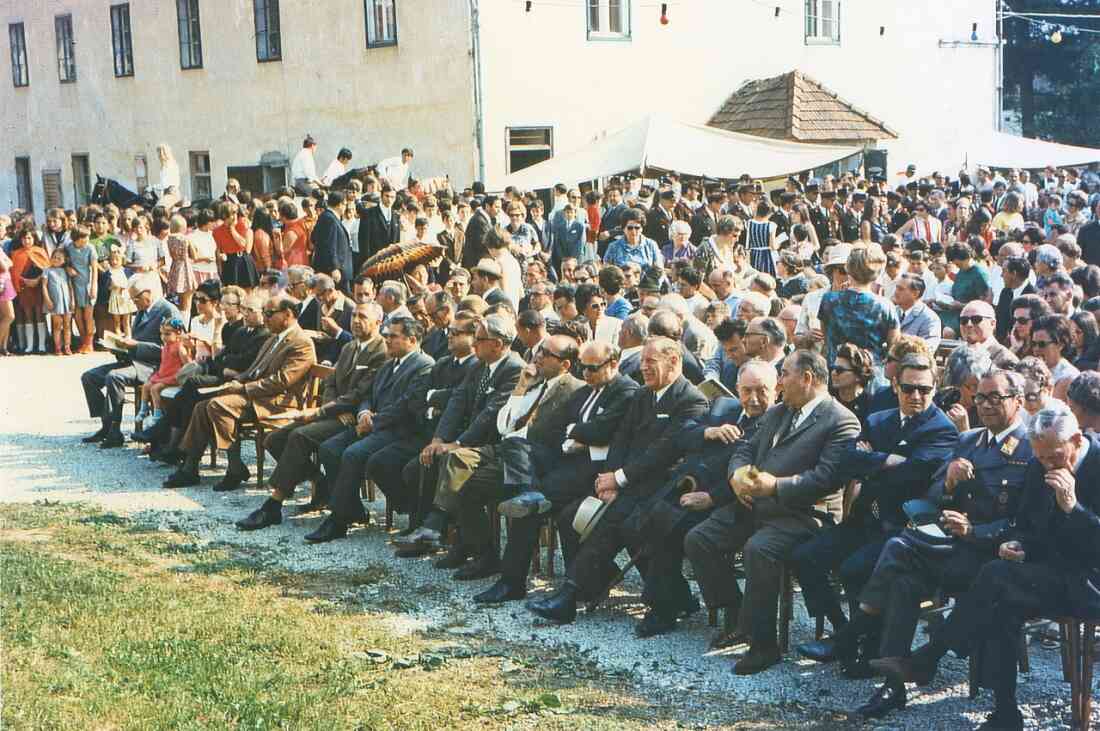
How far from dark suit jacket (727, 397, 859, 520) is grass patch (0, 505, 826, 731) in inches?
45.1

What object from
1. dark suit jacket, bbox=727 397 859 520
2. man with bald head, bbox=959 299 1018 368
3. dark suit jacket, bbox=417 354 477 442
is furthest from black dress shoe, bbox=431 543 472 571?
man with bald head, bbox=959 299 1018 368

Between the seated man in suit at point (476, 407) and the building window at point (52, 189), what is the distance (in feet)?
91.6

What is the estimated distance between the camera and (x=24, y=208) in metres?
36.8

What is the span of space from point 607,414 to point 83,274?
12536mm

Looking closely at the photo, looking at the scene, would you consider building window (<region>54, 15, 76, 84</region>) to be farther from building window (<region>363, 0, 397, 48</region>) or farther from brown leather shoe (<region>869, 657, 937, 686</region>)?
brown leather shoe (<region>869, 657, 937, 686</region>)

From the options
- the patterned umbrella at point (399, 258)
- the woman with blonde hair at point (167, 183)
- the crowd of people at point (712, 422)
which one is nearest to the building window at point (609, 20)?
the woman with blonde hair at point (167, 183)

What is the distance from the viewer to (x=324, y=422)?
10.8m

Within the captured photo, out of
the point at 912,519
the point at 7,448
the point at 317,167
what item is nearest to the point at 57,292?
the point at 7,448

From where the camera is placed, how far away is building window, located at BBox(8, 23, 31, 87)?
3647 centimetres

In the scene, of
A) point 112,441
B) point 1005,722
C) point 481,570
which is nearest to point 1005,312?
point 481,570

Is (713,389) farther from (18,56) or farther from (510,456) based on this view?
(18,56)

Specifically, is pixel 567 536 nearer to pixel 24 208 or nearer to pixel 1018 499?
pixel 1018 499

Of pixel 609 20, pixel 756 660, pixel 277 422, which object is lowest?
pixel 756 660

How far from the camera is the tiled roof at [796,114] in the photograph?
1046 inches
